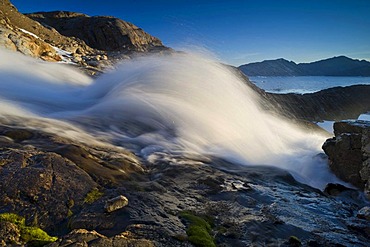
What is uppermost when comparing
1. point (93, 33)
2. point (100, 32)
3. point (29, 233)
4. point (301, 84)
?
point (301, 84)

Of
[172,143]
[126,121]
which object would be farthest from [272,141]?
[126,121]

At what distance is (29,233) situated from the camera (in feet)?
11.1

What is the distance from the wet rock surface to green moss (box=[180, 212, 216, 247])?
105 mm

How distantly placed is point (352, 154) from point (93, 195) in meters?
8.42

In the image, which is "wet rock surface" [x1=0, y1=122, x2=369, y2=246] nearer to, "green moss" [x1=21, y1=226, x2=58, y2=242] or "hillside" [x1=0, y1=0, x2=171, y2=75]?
"green moss" [x1=21, y1=226, x2=58, y2=242]

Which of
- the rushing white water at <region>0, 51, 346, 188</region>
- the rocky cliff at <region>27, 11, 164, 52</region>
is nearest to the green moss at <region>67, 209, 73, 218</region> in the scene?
the rushing white water at <region>0, 51, 346, 188</region>

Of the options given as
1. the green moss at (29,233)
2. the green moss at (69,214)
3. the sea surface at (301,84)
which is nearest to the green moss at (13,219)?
the green moss at (29,233)

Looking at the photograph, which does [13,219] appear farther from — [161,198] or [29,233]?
[161,198]

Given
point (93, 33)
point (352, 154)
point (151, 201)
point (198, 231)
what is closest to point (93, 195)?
point (151, 201)

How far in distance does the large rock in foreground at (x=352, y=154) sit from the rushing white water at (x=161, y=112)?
48 centimetres

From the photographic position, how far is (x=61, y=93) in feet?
48.8

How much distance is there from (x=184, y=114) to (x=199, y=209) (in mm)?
7463

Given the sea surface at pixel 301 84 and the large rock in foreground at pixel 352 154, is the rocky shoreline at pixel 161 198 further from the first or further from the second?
the sea surface at pixel 301 84

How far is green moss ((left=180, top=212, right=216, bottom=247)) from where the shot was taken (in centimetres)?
388
